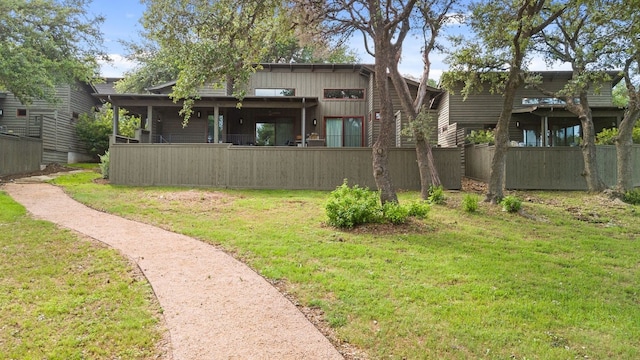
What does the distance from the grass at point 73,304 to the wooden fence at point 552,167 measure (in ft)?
44.6

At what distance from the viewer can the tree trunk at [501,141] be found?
10.5 m

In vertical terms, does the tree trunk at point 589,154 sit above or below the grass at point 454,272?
above

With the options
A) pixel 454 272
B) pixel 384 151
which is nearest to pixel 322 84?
pixel 384 151

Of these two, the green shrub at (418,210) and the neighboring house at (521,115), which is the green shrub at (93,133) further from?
the green shrub at (418,210)

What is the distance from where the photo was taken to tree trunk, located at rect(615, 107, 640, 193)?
12.4 m

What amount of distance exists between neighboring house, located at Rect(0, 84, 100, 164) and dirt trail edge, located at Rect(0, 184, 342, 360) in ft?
56.1

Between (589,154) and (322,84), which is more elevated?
(322,84)

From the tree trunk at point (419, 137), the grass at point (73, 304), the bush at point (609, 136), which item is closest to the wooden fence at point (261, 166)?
the tree trunk at point (419, 137)

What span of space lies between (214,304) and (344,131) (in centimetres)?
1633

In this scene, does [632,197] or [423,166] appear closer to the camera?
[423,166]

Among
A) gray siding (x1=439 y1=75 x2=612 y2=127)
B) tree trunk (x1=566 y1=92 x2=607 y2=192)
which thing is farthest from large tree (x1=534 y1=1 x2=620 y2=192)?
gray siding (x1=439 y1=75 x2=612 y2=127)

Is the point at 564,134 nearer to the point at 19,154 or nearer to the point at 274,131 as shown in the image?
the point at 274,131

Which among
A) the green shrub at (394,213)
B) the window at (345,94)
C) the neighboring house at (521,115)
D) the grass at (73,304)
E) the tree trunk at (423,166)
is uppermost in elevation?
the window at (345,94)

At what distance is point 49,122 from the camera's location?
2112 cm
